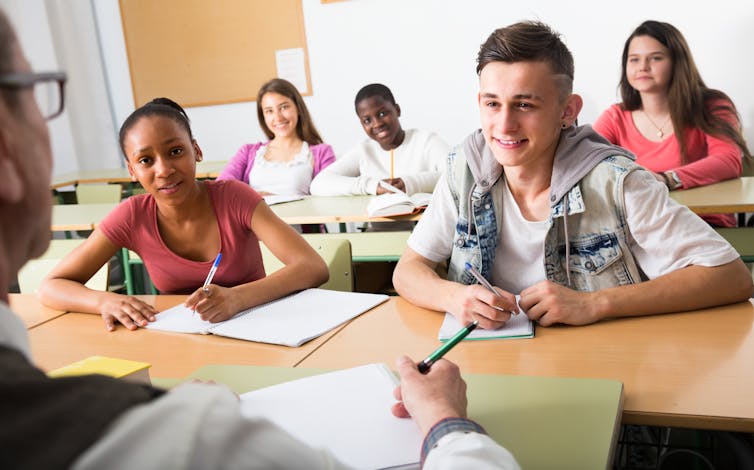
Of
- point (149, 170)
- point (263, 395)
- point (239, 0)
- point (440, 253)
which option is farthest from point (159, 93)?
point (263, 395)

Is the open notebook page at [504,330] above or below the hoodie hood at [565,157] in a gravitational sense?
below

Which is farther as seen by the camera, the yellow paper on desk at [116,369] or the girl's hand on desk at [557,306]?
Answer: the girl's hand on desk at [557,306]

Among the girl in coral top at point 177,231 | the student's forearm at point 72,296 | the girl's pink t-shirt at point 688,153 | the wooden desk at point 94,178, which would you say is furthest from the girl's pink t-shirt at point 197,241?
the wooden desk at point 94,178

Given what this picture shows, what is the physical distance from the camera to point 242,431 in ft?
1.43

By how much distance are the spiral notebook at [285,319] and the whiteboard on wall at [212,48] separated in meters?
4.11

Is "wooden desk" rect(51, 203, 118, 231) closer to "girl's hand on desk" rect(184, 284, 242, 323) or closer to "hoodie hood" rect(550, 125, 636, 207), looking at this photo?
"girl's hand on desk" rect(184, 284, 242, 323)

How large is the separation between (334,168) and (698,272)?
2542 mm

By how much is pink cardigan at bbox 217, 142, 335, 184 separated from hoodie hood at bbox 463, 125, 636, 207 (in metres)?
2.41

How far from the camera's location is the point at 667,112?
10.9 feet

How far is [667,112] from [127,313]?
2752 millimetres

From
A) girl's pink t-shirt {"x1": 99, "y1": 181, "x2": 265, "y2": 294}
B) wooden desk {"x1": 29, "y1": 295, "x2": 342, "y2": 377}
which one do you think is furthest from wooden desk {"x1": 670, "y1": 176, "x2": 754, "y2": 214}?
wooden desk {"x1": 29, "y1": 295, "x2": 342, "y2": 377}

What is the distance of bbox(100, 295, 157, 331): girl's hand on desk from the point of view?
1.62m

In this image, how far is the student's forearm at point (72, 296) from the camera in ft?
5.69

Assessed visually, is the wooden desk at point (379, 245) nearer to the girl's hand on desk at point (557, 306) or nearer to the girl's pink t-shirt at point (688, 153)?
the girl's pink t-shirt at point (688, 153)
